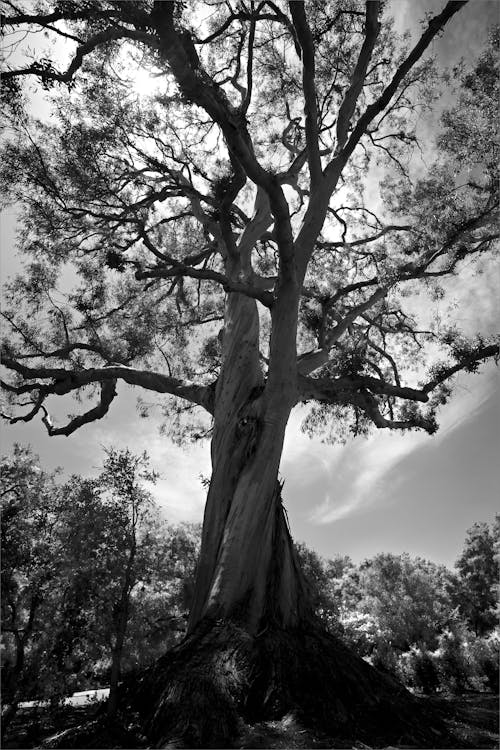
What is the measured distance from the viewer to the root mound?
2.94 m

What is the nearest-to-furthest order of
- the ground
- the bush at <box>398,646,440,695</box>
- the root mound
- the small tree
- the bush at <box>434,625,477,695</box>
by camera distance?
1. the ground
2. the root mound
3. the bush at <box>434,625,477,695</box>
4. the bush at <box>398,646,440,695</box>
5. the small tree

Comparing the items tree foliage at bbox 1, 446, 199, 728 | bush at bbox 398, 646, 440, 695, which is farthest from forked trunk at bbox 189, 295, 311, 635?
bush at bbox 398, 646, 440, 695

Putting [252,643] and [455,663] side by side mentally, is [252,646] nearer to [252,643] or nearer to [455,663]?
[252,643]

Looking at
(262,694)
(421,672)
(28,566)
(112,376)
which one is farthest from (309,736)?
(421,672)

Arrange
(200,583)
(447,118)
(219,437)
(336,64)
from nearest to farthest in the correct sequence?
(200,583) < (219,437) < (447,118) < (336,64)

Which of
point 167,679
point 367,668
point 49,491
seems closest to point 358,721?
point 367,668

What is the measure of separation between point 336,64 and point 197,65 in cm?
636

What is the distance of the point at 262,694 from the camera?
11.6 ft

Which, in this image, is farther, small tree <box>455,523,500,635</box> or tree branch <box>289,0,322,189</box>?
small tree <box>455,523,500,635</box>

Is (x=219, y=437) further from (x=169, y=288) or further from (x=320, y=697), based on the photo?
(x=169, y=288)

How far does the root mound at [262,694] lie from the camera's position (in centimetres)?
294

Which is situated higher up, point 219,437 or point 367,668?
point 219,437

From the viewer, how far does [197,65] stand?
4.13 metres

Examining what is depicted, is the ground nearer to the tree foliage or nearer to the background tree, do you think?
the tree foliage
